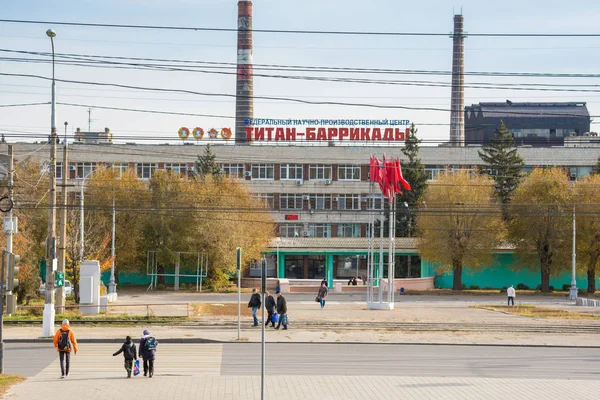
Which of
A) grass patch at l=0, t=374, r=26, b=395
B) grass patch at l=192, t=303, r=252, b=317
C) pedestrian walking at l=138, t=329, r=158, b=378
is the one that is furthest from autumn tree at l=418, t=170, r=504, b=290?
grass patch at l=0, t=374, r=26, b=395

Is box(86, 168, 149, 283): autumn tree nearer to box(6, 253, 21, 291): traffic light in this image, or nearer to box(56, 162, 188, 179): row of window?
box(56, 162, 188, 179): row of window

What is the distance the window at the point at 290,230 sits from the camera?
86.7 metres

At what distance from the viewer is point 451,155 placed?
87312 millimetres

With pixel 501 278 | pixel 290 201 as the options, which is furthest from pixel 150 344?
pixel 290 201

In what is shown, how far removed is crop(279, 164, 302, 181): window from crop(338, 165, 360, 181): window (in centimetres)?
435

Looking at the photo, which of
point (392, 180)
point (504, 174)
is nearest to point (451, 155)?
point (504, 174)

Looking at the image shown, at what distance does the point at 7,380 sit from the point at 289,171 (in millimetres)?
67704

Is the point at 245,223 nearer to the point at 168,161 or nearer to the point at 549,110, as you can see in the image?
the point at 168,161

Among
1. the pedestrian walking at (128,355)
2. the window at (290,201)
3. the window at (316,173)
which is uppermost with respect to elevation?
the window at (316,173)

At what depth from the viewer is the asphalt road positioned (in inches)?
867

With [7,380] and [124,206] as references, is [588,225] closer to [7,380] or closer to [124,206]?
[124,206]

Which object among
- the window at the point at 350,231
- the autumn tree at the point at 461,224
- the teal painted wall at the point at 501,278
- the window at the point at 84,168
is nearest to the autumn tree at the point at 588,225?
the autumn tree at the point at 461,224

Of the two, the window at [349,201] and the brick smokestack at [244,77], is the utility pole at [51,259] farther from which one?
Answer: the brick smokestack at [244,77]

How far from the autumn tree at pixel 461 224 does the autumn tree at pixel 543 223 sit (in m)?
1.93
